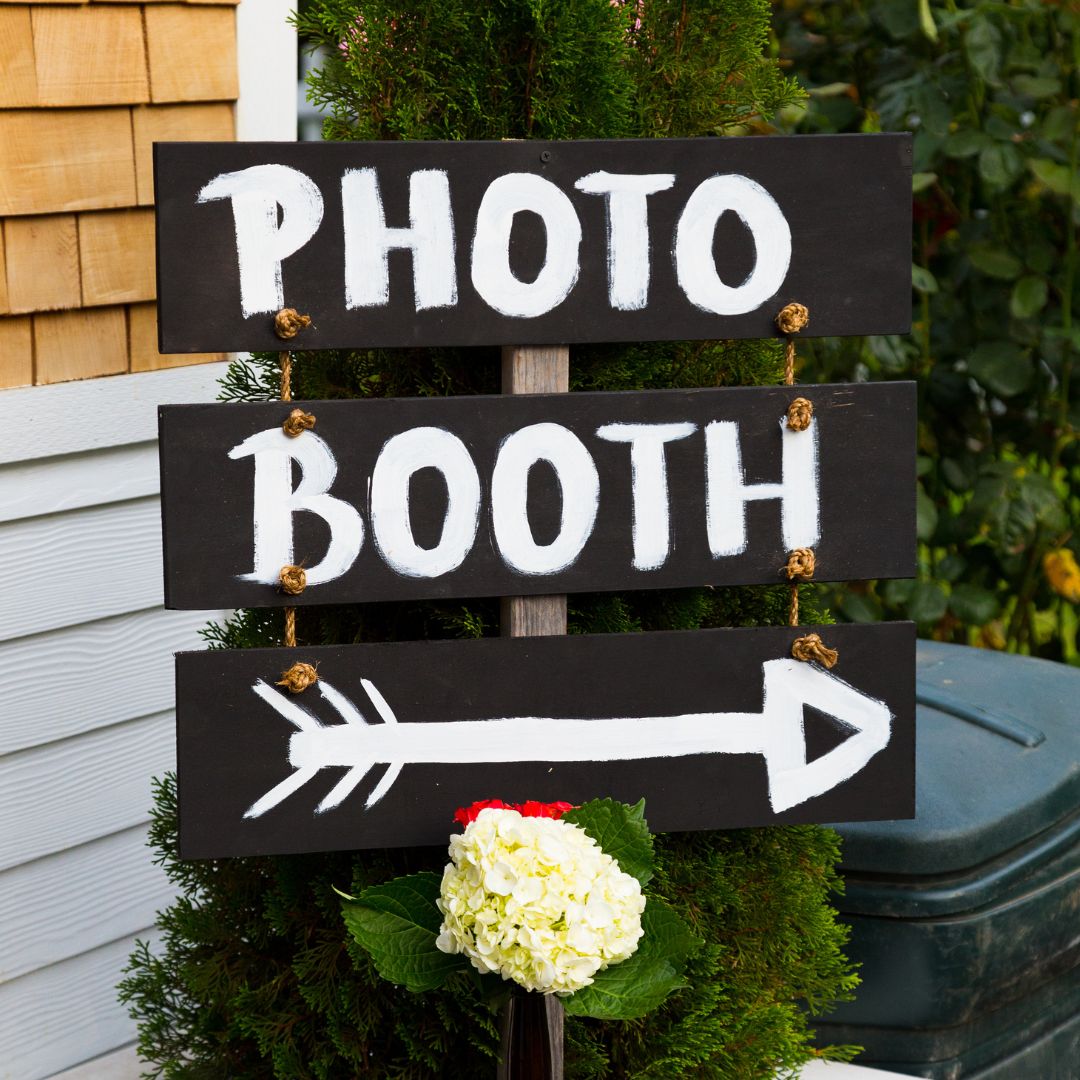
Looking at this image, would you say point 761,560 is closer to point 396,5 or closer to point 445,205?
point 445,205

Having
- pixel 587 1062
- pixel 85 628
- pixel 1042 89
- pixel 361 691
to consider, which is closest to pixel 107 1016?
pixel 85 628

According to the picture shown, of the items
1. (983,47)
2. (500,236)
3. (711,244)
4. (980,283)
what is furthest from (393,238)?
Answer: (980,283)

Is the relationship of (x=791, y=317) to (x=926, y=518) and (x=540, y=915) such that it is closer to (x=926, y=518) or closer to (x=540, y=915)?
(x=540, y=915)

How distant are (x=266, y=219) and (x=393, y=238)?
143 mm

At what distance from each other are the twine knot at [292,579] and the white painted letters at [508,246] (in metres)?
0.38

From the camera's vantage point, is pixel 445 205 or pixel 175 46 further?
pixel 175 46

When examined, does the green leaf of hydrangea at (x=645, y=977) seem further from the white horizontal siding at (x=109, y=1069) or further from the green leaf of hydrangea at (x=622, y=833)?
the white horizontal siding at (x=109, y=1069)

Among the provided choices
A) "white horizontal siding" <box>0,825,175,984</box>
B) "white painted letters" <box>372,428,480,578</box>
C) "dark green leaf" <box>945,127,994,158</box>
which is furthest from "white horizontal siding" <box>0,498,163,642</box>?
"dark green leaf" <box>945,127,994,158</box>

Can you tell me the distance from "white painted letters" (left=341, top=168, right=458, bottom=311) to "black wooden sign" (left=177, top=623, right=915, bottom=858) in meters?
0.41

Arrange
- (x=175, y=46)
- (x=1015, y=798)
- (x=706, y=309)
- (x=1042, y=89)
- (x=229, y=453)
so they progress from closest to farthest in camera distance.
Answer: (x=229, y=453) < (x=706, y=309) < (x=1015, y=798) < (x=175, y=46) < (x=1042, y=89)

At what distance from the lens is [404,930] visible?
1.59 meters

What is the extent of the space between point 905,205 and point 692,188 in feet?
0.90

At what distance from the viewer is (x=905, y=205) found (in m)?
1.70

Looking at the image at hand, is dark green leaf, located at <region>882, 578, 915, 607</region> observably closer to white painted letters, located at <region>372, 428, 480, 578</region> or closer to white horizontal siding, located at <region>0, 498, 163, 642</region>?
white horizontal siding, located at <region>0, 498, 163, 642</region>
